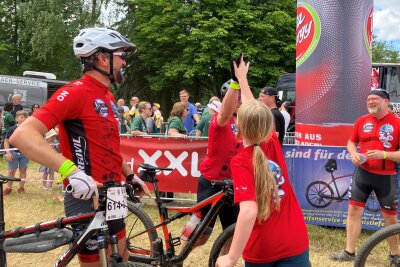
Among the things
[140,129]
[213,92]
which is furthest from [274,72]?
[140,129]

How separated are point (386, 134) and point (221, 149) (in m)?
1.96

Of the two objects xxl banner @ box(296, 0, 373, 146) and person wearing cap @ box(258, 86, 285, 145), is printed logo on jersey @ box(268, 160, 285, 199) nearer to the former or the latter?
person wearing cap @ box(258, 86, 285, 145)

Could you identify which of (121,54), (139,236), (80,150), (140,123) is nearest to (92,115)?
(80,150)

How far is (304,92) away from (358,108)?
0.80 m

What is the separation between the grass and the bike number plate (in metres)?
1.46

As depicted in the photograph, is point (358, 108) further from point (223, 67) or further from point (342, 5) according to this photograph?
point (223, 67)

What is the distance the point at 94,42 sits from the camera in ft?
8.53

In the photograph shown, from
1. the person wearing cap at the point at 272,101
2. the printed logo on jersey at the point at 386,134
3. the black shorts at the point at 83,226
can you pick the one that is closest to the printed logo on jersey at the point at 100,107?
the black shorts at the point at 83,226

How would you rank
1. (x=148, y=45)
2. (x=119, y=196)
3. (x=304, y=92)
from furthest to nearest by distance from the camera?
(x=148, y=45) < (x=304, y=92) < (x=119, y=196)

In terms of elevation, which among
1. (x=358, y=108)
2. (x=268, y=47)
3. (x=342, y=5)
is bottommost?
(x=358, y=108)

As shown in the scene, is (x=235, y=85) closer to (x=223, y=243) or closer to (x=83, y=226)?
(x=223, y=243)

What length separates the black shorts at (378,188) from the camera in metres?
4.52

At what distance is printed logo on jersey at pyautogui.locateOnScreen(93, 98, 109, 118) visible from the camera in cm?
259

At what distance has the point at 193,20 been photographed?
2809cm
